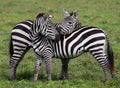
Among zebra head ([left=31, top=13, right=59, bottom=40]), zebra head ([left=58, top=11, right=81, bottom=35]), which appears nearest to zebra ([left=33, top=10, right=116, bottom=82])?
zebra head ([left=58, top=11, right=81, bottom=35])

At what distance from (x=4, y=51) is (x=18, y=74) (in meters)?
3.66

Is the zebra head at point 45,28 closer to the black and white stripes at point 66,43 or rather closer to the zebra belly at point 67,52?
the black and white stripes at point 66,43

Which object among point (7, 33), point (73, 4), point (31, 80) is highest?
point (73, 4)

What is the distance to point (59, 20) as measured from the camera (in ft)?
72.4

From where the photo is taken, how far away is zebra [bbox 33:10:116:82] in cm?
1136

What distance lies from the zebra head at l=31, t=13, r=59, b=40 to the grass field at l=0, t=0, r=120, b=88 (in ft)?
3.82

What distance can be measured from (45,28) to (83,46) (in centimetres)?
106

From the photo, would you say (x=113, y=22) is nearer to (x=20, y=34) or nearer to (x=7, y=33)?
(x=7, y=33)

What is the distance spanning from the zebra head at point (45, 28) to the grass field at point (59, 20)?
45.8 inches

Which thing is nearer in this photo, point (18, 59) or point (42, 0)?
point (18, 59)

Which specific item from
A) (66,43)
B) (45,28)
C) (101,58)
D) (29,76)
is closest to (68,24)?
(66,43)

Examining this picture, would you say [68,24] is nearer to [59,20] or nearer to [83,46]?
[83,46]

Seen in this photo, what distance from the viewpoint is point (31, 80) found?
11.7m

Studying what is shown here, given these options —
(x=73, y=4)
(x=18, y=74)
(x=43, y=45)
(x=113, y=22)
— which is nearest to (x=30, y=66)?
(x=18, y=74)
